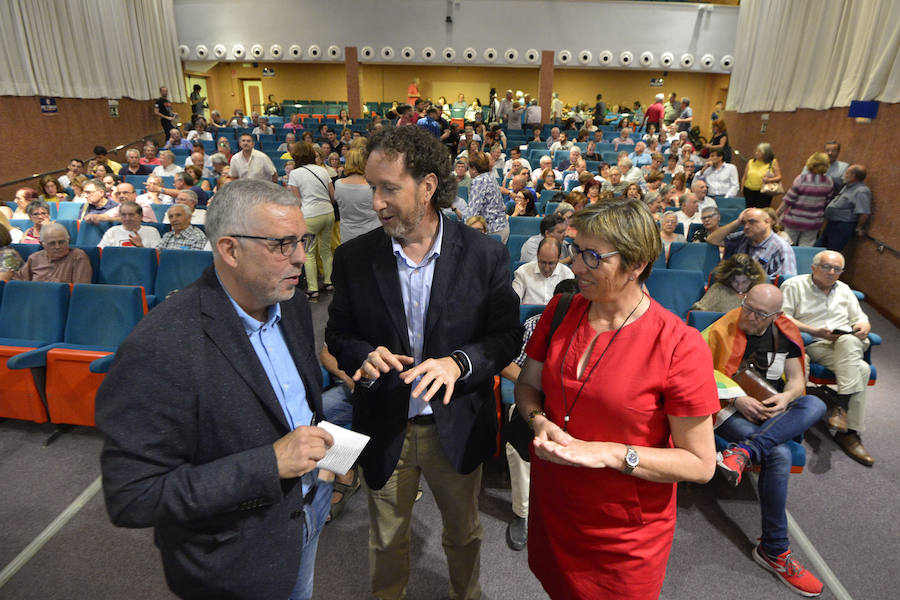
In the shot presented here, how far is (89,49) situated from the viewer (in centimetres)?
1060

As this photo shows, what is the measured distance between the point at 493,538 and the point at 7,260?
424 centimetres

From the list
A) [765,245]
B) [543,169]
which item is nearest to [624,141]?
[543,169]

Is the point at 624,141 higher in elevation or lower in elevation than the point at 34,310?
higher

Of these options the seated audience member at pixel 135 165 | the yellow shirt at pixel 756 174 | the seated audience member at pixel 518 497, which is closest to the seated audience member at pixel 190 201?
the seated audience member at pixel 135 165

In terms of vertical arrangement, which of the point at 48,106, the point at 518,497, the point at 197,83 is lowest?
the point at 518,497

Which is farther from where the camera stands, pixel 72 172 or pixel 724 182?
pixel 72 172

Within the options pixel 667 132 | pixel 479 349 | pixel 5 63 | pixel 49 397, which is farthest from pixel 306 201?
pixel 667 132

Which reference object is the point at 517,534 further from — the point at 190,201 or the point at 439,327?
the point at 190,201

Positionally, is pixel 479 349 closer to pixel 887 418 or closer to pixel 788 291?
pixel 788 291

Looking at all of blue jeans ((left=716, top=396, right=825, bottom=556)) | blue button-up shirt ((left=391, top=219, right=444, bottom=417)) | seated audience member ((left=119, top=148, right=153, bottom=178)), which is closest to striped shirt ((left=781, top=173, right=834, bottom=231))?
blue jeans ((left=716, top=396, right=825, bottom=556))

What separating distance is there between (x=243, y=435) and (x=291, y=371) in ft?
0.76

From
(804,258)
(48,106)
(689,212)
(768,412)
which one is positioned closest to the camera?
(768,412)

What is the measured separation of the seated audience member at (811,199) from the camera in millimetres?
5820

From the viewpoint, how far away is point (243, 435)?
1.11 meters
